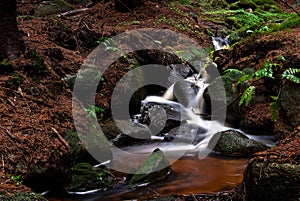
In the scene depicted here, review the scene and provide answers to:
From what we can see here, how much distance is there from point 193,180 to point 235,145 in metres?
1.36

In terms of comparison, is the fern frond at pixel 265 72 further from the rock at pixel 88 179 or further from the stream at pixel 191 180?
the rock at pixel 88 179

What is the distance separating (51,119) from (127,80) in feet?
8.68

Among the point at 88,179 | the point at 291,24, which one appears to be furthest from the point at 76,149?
the point at 291,24

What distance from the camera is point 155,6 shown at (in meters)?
11.9

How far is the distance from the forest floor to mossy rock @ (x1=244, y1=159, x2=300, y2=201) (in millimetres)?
180

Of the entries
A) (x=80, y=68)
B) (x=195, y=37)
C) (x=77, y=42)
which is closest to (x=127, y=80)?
(x=80, y=68)

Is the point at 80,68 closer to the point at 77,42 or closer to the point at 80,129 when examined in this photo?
the point at 77,42

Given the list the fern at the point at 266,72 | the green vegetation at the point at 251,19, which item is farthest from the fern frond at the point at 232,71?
the green vegetation at the point at 251,19

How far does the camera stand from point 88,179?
14.4 feet

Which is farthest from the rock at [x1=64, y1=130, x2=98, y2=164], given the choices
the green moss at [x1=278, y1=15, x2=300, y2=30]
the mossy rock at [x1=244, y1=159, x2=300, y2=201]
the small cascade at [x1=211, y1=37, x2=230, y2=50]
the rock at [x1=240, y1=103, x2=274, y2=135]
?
the small cascade at [x1=211, y1=37, x2=230, y2=50]

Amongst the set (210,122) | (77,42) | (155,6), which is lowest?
(210,122)

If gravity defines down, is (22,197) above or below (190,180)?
above

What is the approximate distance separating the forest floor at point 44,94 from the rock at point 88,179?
0.25 meters

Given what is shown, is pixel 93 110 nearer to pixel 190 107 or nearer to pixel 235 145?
pixel 235 145
